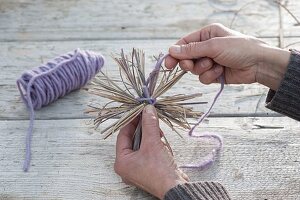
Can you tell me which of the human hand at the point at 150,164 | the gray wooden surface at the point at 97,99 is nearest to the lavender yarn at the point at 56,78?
the gray wooden surface at the point at 97,99

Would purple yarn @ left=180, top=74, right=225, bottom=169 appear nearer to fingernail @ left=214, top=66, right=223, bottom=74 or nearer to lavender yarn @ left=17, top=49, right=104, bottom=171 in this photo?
fingernail @ left=214, top=66, right=223, bottom=74

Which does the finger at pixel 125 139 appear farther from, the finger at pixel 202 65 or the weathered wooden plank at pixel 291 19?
the weathered wooden plank at pixel 291 19

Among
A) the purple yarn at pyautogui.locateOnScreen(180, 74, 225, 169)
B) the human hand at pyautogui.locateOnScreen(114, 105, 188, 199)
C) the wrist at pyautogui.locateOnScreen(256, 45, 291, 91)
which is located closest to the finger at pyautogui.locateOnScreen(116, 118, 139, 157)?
the human hand at pyautogui.locateOnScreen(114, 105, 188, 199)

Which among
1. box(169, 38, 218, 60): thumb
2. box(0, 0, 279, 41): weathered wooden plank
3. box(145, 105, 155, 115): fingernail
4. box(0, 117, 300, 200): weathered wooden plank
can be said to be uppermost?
box(169, 38, 218, 60): thumb

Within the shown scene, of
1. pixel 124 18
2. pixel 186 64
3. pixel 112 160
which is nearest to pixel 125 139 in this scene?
pixel 112 160

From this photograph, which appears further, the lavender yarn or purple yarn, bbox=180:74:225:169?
the lavender yarn

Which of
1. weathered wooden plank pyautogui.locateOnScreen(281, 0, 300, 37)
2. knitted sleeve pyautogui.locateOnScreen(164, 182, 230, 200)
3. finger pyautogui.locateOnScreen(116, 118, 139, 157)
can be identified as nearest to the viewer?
knitted sleeve pyautogui.locateOnScreen(164, 182, 230, 200)
